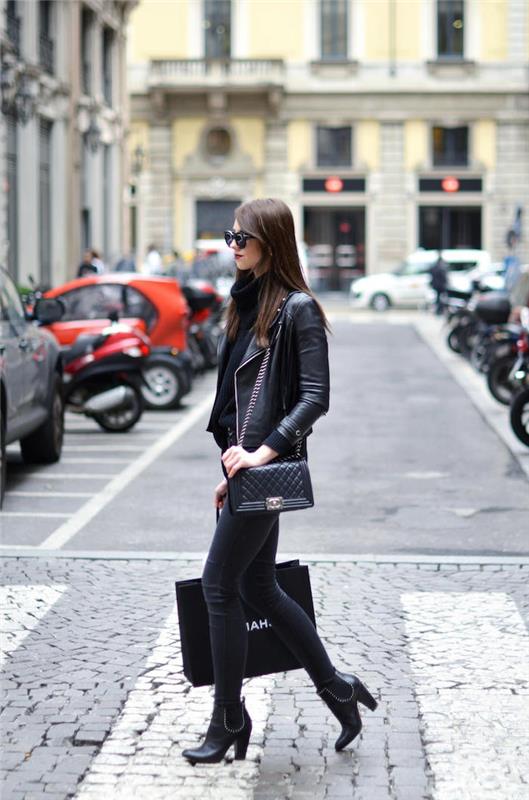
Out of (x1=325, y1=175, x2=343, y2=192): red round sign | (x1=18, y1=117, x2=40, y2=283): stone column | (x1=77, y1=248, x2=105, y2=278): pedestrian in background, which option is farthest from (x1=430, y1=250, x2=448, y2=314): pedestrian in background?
(x1=18, y1=117, x2=40, y2=283): stone column

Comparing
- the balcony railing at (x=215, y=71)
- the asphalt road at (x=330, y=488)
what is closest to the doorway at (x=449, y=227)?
the balcony railing at (x=215, y=71)

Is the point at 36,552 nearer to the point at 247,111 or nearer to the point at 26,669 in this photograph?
the point at 26,669

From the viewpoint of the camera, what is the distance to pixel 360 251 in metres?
52.6

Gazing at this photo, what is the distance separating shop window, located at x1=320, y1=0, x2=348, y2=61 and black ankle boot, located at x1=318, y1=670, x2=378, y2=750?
48.4 metres

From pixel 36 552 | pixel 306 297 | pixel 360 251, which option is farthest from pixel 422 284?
pixel 306 297

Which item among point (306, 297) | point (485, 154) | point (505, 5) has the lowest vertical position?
point (306, 297)

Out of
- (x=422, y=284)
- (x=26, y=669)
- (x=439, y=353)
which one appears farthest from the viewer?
(x=422, y=284)

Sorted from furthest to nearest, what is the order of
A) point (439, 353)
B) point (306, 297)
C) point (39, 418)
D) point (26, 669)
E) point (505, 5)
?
point (505, 5) → point (439, 353) → point (39, 418) → point (26, 669) → point (306, 297)

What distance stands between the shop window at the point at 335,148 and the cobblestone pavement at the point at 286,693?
146 ft

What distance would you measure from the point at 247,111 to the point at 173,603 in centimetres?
4591

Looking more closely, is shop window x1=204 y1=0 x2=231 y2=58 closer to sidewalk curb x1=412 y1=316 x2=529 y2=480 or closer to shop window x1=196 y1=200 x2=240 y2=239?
shop window x1=196 y1=200 x2=240 y2=239

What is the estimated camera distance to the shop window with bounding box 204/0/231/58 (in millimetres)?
52562

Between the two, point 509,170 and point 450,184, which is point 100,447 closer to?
point 450,184

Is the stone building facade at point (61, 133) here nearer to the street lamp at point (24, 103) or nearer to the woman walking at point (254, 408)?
the street lamp at point (24, 103)
